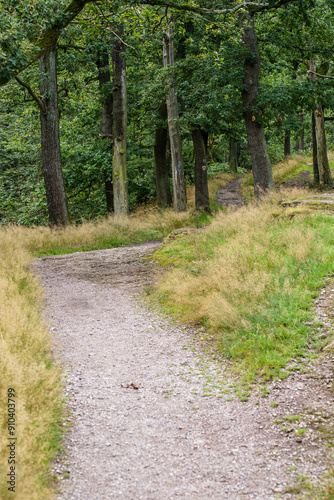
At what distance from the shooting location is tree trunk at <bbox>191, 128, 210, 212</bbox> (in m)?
18.8

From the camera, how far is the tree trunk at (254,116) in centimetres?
1456

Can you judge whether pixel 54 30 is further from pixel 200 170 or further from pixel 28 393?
pixel 200 170

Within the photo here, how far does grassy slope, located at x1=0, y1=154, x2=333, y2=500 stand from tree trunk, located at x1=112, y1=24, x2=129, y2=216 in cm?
640

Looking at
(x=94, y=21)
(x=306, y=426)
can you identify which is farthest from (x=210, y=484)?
(x=94, y=21)

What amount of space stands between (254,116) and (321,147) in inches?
212

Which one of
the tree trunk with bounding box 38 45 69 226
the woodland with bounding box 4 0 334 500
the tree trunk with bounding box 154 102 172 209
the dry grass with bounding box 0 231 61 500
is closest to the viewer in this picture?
the dry grass with bounding box 0 231 61 500

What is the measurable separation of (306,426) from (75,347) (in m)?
3.26

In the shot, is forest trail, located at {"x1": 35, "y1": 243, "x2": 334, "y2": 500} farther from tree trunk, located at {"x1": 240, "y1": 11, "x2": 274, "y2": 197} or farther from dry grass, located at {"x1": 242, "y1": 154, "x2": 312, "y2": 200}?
dry grass, located at {"x1": 242, "y1": 154, "x2": 312, "y2": 200}

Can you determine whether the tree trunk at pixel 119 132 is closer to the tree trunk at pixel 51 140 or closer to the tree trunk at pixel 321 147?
the tree trunk at pixel 51 140

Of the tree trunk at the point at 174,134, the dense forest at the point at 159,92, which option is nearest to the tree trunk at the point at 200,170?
the dense forest at the point at 159,92

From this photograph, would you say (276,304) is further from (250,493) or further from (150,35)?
(150,35)

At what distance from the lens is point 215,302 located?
6258mm

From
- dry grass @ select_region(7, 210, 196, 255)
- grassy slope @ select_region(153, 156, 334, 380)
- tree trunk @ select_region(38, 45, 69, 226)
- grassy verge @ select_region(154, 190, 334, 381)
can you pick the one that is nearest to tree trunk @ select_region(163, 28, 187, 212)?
dry grass @ select_region(7, 210, 196, 255)

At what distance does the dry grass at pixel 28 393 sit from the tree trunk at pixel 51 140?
9860 millimetres
